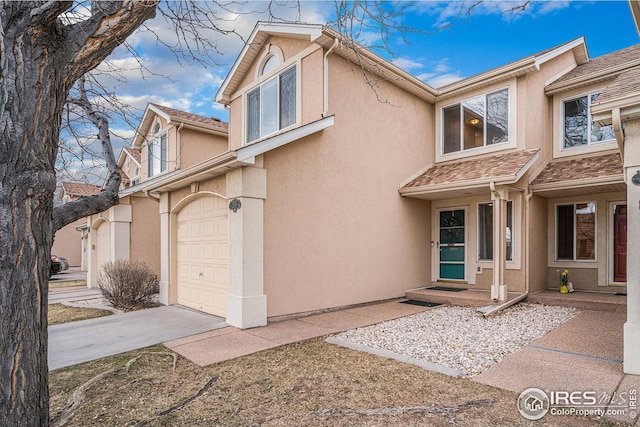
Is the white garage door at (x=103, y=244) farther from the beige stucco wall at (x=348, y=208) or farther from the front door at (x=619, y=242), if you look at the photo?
the front door at (x=619, y=242)

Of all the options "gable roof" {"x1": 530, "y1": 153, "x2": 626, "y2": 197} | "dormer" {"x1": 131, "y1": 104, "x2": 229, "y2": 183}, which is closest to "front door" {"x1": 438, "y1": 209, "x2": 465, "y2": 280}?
"gable roof" {"x1": 530, "y1": 153, "x2": 626, "y2": 197}

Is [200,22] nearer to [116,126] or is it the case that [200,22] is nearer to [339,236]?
[116,126]

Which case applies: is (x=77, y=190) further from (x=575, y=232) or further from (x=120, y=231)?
(x=575, y=232)

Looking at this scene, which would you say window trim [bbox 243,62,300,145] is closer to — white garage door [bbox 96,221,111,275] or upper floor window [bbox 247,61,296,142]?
upper floor window [bbox 247,61,296,142]

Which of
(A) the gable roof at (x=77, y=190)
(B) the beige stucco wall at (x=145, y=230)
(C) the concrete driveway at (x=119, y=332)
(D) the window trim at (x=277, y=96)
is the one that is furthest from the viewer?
(A) the gable roof at (x=77, y=190)

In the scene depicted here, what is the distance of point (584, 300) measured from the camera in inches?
323

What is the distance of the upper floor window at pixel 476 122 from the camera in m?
9.93

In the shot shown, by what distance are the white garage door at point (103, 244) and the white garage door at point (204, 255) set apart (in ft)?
16.4

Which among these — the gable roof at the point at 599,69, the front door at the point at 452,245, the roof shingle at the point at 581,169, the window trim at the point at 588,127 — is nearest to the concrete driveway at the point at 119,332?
the front door at the point at 452,245

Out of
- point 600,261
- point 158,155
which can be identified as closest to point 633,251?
point 600,261

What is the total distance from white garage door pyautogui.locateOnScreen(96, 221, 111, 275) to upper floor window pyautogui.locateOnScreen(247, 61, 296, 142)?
256 inches

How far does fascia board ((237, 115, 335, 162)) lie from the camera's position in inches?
261

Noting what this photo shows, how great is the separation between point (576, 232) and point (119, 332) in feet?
36.1

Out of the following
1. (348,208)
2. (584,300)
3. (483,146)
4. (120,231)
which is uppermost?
(483,146)
